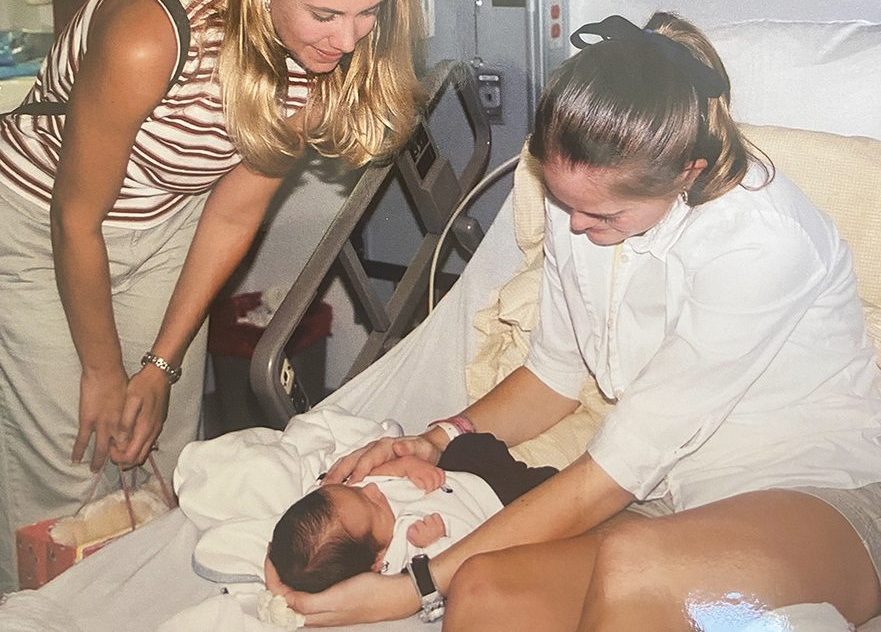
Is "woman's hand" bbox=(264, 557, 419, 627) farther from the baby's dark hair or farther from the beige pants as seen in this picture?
the beige pants

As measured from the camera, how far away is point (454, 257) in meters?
1.41

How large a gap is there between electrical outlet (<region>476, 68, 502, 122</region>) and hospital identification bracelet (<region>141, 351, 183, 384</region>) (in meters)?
0.45

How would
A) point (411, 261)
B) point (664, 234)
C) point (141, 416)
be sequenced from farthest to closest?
1. point (411, 261)
2. point (141, 416)
3. point (664, 234)

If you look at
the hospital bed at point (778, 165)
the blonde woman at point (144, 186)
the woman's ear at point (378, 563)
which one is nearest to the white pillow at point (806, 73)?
the hospital bed at point (778, 165)

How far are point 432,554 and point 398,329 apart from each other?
15.7 inches

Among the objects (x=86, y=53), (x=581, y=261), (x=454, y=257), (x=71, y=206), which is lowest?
(x=454, y=257)

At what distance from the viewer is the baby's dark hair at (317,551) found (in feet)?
3.32

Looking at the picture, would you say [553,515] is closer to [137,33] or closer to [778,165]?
[778,165]

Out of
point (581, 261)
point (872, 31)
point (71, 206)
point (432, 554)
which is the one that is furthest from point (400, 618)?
point (872, 31)

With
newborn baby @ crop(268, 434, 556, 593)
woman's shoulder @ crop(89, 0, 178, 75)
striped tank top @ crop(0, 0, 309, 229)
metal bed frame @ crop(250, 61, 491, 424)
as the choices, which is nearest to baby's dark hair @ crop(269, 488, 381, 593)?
newborn baby @ crop(268, 434, 556, 593)

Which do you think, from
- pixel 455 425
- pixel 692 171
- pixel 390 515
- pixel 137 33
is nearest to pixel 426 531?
pixel 390 515

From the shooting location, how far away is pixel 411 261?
4.53 ft

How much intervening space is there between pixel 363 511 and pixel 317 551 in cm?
6

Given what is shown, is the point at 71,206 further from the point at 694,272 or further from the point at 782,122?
the point at 782,122
